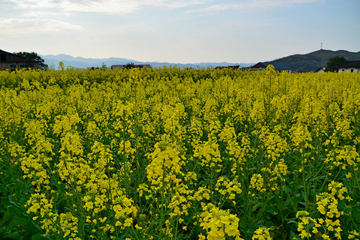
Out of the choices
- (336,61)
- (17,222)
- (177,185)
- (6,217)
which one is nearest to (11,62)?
(6,217)

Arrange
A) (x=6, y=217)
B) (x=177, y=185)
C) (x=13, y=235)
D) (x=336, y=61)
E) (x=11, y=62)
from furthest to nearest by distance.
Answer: (x=336, y=61) < (x=11, y=62) < (x=6, y=217) < (x=13, y=235) < (x=177, y=185)

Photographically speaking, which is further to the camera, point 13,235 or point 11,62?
point 11,62

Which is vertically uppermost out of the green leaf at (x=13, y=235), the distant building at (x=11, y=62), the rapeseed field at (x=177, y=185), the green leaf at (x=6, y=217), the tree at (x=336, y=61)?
the tree at (x=336, y=61)

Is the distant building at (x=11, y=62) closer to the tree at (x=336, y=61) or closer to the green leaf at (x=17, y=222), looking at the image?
the green leaf at (x=17, y=222)

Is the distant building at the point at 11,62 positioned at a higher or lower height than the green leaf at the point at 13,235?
higher

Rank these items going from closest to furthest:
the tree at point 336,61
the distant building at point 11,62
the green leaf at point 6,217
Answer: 1. the green leaf at point 6,217
2. the distant building at point 11,62
3. the tree at point 336,61

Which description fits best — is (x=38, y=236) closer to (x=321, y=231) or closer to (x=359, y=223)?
(x=321, y=231)

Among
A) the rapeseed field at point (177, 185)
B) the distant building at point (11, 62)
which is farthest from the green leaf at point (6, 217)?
the distant building at point (11, 62)

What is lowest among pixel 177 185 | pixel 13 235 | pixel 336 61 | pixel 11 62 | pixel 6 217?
pixel 13 235

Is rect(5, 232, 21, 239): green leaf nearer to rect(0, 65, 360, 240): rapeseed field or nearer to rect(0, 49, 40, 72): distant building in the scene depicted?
rect(0, 65, 360, 240): rapeseed field

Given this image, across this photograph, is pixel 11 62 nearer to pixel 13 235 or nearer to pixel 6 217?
pixel 6 217

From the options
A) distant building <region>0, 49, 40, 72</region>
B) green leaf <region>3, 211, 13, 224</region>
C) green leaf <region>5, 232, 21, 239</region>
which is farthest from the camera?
distant building <region>0, 49, 40, 72</region>

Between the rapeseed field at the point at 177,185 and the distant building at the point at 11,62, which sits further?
the distant building at the point at 11,62

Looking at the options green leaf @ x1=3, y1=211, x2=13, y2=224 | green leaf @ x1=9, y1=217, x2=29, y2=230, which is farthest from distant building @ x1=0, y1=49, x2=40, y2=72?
green leaf @ x1=9, y1=217, x2=29, y2=230
